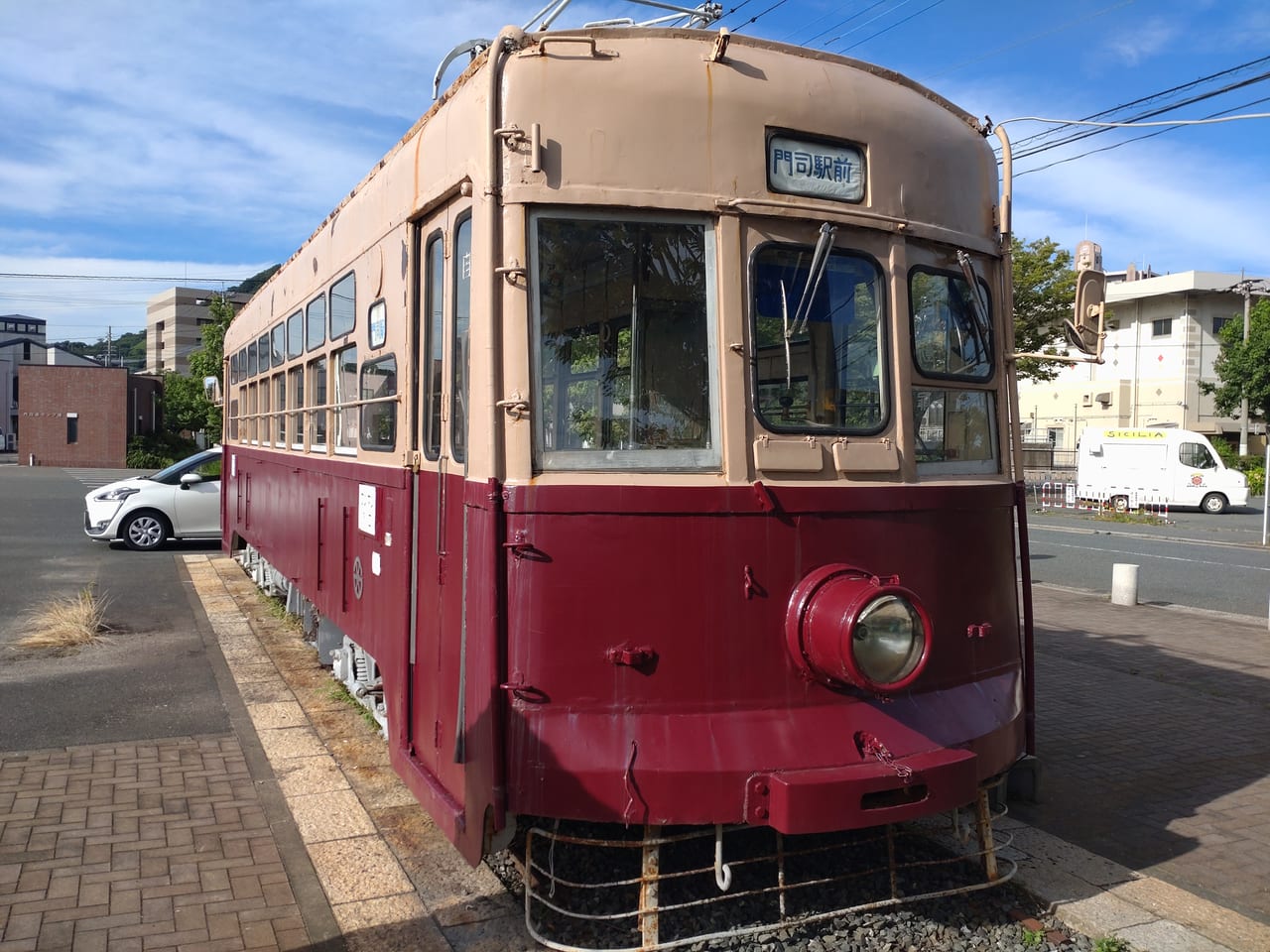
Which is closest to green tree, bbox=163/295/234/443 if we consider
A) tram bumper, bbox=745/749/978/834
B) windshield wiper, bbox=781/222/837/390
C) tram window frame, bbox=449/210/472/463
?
tram window frame, bbox=449/210/472/463

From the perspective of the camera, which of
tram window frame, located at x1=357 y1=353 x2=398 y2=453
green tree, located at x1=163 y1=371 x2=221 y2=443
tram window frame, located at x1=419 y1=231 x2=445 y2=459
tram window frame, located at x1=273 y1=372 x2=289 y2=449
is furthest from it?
green tree, located at x1=163 y1=371 x2=221 y2=443

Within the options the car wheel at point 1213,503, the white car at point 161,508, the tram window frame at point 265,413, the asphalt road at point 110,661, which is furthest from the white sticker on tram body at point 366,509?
the car wheel at point 1213,503

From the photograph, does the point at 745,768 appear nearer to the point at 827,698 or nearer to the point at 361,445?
the point at 827,698

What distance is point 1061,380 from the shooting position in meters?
51.9

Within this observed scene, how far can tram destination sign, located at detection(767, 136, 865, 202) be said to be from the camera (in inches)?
152

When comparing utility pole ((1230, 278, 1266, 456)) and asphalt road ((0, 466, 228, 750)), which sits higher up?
utility pole ((1230, 278, 1266, 456))

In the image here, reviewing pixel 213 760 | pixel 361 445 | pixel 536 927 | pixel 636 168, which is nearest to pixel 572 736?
pixel 536 927

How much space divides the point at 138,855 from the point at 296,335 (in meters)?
Answer: 4.10

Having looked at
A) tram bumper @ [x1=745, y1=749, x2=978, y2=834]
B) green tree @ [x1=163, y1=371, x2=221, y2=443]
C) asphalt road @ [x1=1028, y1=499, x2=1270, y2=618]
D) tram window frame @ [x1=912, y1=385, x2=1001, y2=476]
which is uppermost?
green tree @ [x1=163, y1=371, x2=221, y2=443]

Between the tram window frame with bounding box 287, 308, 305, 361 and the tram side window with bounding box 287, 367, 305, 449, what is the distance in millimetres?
117

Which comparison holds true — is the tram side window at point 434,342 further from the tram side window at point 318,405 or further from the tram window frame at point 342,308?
the tram side window at point 318,405

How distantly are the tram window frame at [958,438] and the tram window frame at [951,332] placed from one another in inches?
2.4

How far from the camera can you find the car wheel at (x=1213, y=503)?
30.1 metres

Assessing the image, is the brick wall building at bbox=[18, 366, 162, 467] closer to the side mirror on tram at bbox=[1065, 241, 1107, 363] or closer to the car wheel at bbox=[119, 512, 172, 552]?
the car wheel at bbox=[119, 512, 172, 552]
